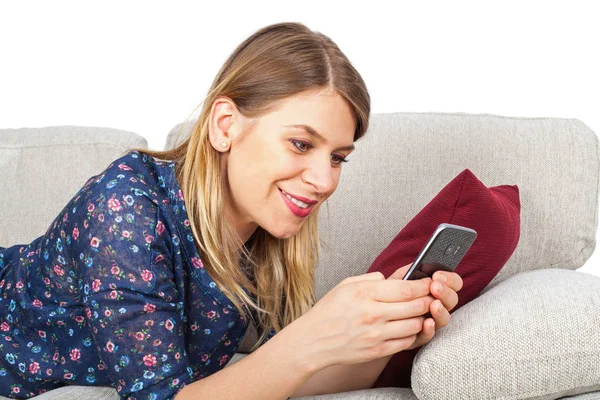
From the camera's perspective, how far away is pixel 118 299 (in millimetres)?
1574

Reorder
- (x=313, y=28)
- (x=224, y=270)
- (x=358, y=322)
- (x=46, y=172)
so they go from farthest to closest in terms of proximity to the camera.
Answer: (x=313, y=28) < (x=46, y=172) < (x=224, y=270) < (x=358, y=322)

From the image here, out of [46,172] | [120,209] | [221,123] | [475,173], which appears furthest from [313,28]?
[120,209]

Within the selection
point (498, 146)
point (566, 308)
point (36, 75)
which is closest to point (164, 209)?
point (566, 308)

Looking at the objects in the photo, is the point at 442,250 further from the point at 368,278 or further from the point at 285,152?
the point at 285,152

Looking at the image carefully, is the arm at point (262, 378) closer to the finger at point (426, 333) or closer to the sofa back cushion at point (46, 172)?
the finger at point (426, 333)

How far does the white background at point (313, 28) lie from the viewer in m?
2.82

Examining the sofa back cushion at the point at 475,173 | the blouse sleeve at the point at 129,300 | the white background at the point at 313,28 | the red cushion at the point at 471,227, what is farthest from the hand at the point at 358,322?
the white background at the point at 313,28

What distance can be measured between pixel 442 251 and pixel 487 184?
83 cm

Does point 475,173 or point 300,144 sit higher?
point 300,144

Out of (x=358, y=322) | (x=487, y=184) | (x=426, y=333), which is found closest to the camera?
(x=358, y=322)

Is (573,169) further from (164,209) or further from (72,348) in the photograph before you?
(72,348)

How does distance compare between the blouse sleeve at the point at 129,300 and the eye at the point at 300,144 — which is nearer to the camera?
the blouse sleeve at the point at 129,300

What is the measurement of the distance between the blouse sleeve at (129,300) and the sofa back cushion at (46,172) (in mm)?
943

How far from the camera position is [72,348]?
187 cm
